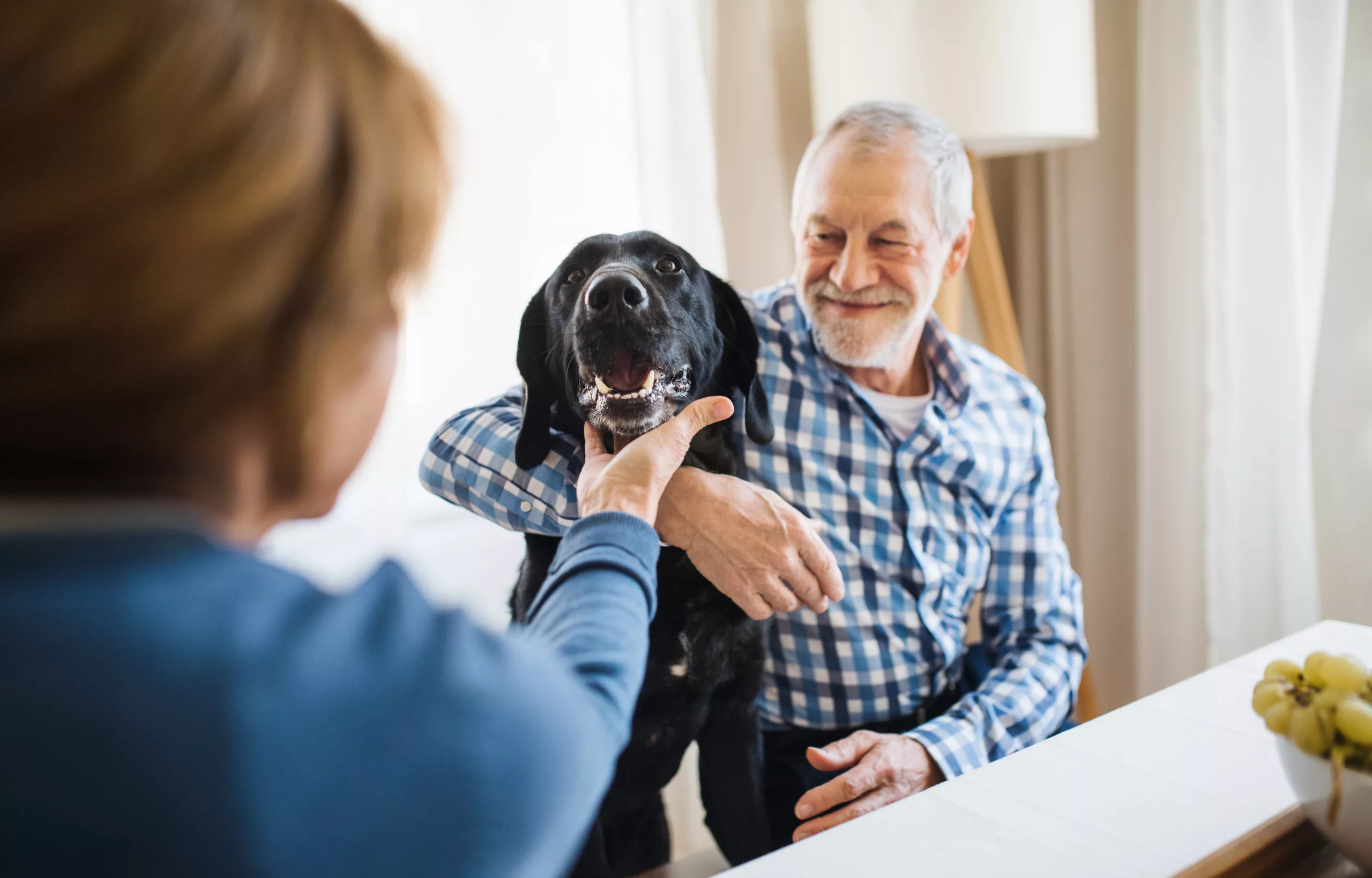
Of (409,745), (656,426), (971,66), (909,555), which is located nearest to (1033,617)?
(909,555)

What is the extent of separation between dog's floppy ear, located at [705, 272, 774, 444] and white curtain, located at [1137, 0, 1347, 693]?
122 cm

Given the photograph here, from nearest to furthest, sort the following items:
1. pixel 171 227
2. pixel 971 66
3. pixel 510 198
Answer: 1. pixel 171 227
2. pixel 510 198
3. pixel 971 66

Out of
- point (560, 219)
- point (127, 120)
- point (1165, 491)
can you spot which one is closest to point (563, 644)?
point (127, 120)

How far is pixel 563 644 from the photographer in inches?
21.1

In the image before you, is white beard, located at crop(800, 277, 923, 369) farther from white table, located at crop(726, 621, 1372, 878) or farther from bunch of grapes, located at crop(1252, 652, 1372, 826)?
bunch of grapes, located at crop(1252, 652, 1372, 826)

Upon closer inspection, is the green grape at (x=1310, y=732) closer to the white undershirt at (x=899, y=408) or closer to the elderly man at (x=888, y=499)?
the elderly man at (x=888, y=499)

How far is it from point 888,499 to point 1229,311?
1.06 m

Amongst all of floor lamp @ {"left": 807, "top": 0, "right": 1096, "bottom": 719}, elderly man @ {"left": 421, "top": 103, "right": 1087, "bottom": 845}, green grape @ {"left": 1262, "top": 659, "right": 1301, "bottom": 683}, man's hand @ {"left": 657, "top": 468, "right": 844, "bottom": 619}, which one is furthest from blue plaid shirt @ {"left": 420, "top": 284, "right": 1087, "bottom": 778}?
green grape @ {"left": 1262, "top": 659, "right": 1301, "bottom": 683}

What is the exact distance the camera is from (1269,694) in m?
0.70

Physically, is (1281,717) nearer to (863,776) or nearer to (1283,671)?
(1283,671)

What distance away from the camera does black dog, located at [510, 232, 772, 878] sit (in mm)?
841

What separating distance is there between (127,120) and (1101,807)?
89 centimetres

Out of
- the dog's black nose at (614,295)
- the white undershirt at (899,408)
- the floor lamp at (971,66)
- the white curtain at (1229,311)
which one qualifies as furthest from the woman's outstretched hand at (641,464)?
→ the white curtain at (1229,311)

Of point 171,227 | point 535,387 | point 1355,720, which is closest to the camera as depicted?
point 171,227
